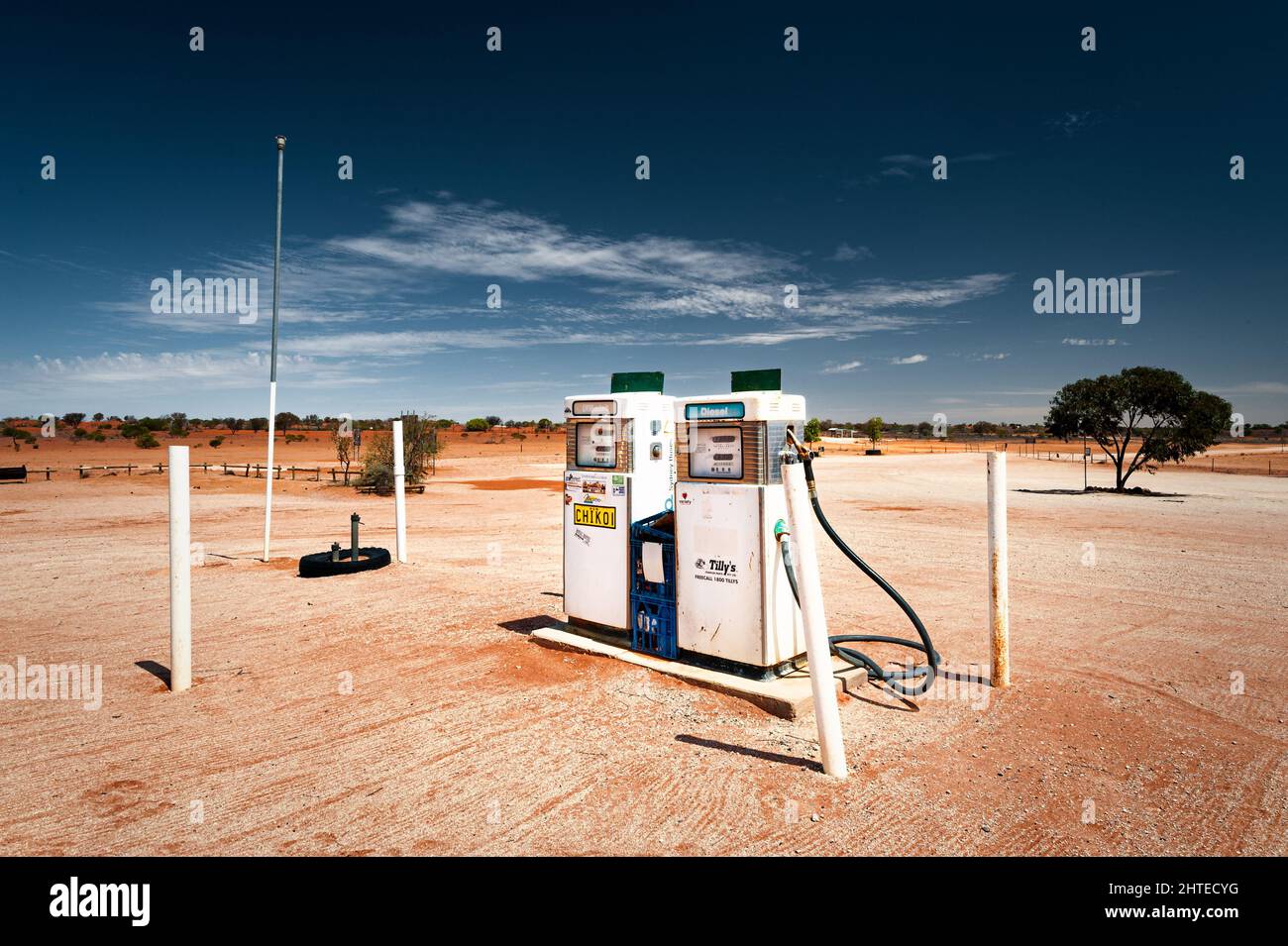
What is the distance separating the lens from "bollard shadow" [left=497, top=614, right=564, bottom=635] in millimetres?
8055

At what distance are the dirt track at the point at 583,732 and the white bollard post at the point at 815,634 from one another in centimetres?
22

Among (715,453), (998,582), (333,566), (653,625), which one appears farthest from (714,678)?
(333,566)

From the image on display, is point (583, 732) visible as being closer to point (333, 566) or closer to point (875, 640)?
point (875, 640)

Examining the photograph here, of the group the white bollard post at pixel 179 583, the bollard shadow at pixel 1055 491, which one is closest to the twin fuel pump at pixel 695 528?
the white bollard post at pixel 179 583

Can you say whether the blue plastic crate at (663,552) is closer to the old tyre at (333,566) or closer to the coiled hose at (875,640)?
the coiled hose at (875,640)

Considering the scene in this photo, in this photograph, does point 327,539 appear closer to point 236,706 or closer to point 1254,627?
point 236,706

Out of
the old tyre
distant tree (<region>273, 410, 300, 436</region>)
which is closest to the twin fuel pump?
the old tyre

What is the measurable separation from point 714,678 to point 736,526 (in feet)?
4.34

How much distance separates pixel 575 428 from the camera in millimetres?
7258

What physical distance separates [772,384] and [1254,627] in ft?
22.1

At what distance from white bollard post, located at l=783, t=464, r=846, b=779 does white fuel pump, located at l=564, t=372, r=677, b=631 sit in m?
2.49

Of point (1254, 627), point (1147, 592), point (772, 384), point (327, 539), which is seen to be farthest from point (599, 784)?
point (327, 539)

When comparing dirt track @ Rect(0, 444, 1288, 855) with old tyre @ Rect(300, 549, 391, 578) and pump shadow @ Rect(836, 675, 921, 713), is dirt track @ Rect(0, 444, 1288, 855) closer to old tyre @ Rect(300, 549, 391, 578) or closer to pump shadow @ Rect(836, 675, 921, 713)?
pump shadow @ Rect(836, 675, 921, 713)

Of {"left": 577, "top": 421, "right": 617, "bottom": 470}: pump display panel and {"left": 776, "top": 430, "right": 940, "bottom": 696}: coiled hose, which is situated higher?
{"left": 577, "top": 421, "right": 617, "bottom": 470}: pump display panel
